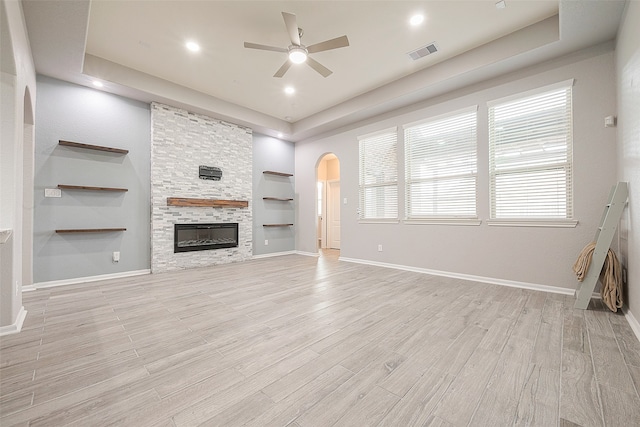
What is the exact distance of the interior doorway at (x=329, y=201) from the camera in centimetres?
854

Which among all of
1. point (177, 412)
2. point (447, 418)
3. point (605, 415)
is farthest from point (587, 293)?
point (177, 412)

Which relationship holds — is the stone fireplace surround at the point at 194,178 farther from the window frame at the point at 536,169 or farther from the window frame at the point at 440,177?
the window frame at the point at 536,169

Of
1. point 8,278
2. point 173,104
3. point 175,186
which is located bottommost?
point 8,278

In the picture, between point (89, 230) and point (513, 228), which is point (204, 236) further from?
point (513, 228)

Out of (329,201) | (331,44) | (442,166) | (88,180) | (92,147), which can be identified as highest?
(331,44)

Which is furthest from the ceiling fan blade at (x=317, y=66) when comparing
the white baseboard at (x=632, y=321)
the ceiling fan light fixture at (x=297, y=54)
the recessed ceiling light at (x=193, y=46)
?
the white baseboard at (x=632, y=321)

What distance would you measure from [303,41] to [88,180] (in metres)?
3.95

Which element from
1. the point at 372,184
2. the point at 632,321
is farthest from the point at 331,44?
the point at 632,321

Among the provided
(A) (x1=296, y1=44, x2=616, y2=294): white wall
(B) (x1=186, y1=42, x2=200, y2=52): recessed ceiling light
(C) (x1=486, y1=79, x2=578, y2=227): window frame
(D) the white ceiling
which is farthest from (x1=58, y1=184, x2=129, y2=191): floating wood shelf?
(C) (x1=486, y1=79, x2=578, y2=227): window frame

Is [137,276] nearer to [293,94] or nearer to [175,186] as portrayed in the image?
[175,186]

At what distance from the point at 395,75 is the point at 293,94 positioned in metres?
1.90

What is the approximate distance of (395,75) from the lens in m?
4.36

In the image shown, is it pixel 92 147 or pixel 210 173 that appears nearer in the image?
pixel 92 147

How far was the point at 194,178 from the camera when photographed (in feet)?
17.1
